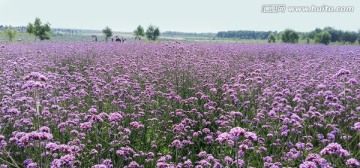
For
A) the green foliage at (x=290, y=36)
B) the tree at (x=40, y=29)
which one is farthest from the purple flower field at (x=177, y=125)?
the green foliage at (x=290, y=36)

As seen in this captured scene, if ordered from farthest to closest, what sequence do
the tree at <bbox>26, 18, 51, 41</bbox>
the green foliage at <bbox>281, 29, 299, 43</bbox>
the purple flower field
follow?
the green foliage at <bbox>281, 29, 299, 43</bbox> < the tree at <bbox>26, 18, 51, 41</bbox> < the purple flower field

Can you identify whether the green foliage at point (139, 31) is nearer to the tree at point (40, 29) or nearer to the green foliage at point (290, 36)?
the tree at point (40, 29)

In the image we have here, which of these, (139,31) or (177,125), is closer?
(177,125)

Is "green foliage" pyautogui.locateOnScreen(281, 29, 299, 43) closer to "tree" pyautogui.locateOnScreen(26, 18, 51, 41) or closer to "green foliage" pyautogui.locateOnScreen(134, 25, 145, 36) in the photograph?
"green foliage" pyautogui.locateOnScreen(134, 25, 145, 36)

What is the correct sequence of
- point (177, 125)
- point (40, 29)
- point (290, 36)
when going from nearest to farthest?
point (177, 125), point (40, 29), point (290, 36)

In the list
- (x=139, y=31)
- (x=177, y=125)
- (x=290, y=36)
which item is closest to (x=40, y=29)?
(x=139, y=31)

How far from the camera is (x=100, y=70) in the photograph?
31.7ft

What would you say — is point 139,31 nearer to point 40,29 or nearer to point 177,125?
point 40,29

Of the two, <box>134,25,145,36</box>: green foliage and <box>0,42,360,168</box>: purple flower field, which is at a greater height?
<box>134,25,145,36</box>: green foliage

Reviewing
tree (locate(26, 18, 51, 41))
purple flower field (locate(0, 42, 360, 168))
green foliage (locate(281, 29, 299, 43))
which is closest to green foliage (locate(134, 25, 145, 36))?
tree (locate(26, 18, 51, 41))

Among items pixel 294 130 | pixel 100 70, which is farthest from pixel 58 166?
pixel 100 70

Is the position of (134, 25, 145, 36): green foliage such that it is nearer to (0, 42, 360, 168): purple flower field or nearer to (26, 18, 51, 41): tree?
(26, 18, 51, 41): tree

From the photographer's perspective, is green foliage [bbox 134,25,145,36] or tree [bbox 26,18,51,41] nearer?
tree [bbox 26,18,51,41]

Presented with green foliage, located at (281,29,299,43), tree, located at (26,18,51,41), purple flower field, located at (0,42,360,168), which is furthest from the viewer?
green foliage, located at (281,29,299,43)
